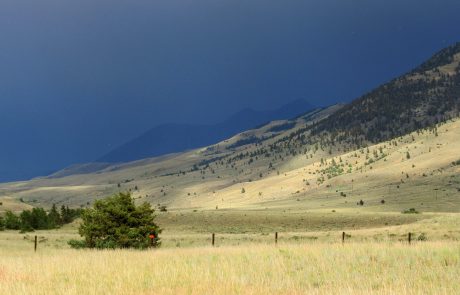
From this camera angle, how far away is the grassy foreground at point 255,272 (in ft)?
39.7

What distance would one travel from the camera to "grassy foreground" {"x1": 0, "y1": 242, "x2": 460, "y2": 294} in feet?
39.7

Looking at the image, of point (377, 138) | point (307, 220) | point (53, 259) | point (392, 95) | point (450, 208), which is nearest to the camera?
point (53, 259)

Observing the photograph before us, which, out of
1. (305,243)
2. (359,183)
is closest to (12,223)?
(305,243)

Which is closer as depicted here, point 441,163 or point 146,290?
point 146,290

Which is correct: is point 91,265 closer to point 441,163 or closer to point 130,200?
point 130,200

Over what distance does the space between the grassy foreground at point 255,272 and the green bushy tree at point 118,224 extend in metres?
12.5

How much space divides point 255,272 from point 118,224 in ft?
66.5

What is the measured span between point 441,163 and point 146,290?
359ft

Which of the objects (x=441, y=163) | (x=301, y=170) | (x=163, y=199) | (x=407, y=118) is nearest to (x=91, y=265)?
(x=441, y=163)

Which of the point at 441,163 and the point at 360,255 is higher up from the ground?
the point at 441,163

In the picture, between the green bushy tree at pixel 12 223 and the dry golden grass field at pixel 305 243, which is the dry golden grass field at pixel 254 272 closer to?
the dry golden grass field at pixel 305 243

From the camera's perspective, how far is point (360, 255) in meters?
18.0

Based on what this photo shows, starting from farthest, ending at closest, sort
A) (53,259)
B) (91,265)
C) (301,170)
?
(301,170), (53,259), (91,265)

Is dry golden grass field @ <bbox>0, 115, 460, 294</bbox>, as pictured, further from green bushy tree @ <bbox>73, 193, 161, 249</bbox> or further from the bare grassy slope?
green bushy tree @ <bbox>73, 193, 161, 249</bbox>
